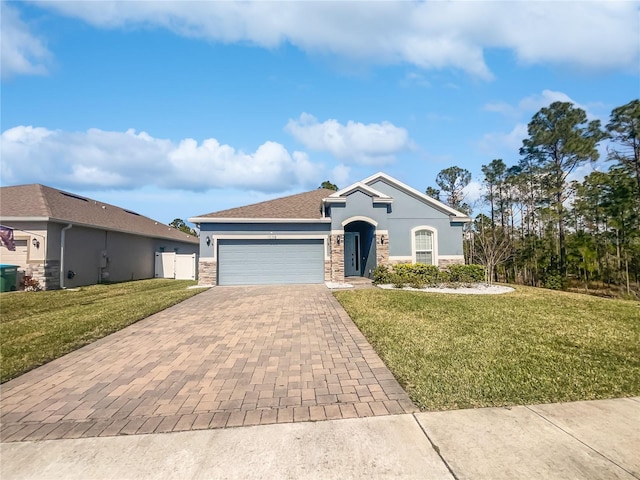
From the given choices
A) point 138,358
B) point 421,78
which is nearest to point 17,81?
point 138,358

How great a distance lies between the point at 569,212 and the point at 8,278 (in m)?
31.2

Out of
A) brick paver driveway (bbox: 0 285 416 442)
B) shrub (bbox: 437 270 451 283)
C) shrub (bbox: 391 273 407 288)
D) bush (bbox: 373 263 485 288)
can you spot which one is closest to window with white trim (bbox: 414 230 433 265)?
bush (bbox: 373 263 485 288)

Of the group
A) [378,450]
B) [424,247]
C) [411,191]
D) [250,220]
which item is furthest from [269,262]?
[378,450]

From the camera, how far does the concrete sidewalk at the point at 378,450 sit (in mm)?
2539

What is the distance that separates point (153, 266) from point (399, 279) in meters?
17.2

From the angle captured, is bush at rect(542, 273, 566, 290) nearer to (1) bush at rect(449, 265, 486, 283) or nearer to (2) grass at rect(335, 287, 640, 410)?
(1) bush at rect(449, 265, 486, 283)

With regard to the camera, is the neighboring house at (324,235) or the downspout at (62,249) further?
the neighboring house at (324,235)

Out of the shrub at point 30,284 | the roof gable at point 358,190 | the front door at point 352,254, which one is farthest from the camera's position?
the front door at point 352,254

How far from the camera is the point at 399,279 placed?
A: 13.9 meters

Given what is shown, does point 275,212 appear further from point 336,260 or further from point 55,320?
point 55,320

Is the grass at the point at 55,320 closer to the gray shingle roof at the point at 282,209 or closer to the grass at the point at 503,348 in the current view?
the gray shingle roof at the point at 282,209

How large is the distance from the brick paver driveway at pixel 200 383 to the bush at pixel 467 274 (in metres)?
8.81

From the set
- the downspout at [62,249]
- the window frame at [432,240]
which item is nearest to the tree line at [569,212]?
the window frame at [432,240]

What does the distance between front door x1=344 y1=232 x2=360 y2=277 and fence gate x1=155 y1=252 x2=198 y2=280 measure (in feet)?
33.2
